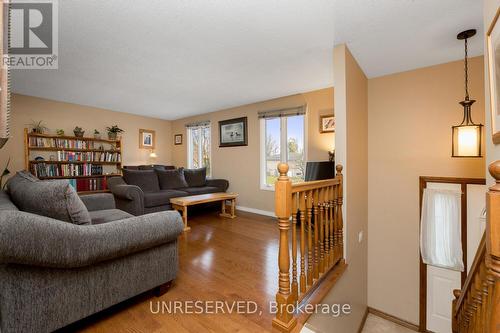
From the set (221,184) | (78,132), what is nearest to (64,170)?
(78,132)

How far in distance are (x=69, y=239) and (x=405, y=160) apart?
3455mm

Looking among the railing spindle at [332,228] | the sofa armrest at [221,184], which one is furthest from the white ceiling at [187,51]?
the sofa armrest at [221,184]

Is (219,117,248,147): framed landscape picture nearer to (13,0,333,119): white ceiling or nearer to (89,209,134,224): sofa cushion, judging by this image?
(13,0,333,119): white ceiling

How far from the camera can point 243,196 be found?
15.8 ft

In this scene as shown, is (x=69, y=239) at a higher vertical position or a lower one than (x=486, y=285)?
higher

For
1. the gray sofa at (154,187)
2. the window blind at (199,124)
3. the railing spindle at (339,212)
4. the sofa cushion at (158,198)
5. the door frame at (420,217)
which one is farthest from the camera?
the window blind at (199,124)

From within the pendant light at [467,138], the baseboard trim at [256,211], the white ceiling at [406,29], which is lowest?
the baseboard trim at [256,211]

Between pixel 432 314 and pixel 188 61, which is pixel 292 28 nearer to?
pixel 188 61

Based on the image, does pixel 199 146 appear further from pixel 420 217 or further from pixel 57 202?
pixel 420 217

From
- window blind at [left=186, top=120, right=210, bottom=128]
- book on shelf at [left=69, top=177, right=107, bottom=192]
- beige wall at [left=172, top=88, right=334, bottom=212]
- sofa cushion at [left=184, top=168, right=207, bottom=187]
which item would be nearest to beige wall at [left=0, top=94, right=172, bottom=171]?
book on shelf at [left=69, top=177, right=107, bottom=192]

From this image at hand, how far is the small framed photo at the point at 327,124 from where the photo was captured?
356 centimetres

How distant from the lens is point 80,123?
4.73 metres

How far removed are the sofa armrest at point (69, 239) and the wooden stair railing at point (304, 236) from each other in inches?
35.5

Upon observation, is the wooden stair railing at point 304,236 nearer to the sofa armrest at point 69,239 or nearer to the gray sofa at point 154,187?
the sofa armrest at point 69,239
